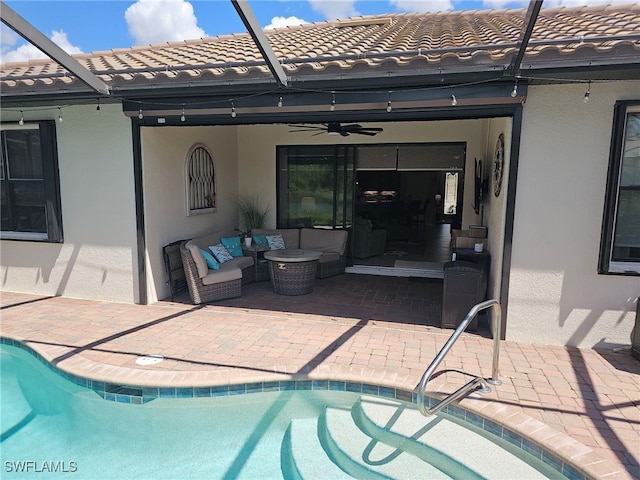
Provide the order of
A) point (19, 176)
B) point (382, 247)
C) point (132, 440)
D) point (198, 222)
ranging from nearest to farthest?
point (132, 440), point (19, 176), point (198, 222), point (382, 247)

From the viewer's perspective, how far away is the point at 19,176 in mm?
7281

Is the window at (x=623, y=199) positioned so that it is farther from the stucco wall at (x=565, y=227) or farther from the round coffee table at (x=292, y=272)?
the round coffee table at (x=292, y=272)

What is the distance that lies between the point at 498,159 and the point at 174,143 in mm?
5442

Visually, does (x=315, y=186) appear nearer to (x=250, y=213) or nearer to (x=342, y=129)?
(x=250, y=213)

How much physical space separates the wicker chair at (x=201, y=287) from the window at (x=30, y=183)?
2.29 m

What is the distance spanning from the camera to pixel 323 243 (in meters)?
9.20

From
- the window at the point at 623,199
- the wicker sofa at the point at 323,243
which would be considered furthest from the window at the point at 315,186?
the window at the point at 623,199

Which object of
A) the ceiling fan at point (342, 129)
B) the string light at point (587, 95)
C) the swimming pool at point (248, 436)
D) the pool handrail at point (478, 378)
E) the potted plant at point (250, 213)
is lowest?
the swimming pool at point (248, 436)

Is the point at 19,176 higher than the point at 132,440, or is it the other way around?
the point at 19,176

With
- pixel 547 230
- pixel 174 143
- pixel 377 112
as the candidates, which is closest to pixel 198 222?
pixel 174 143

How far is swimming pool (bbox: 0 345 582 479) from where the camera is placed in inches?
135

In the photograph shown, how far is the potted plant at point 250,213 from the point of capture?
9867 mm

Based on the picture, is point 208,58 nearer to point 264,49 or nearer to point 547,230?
point 264,49

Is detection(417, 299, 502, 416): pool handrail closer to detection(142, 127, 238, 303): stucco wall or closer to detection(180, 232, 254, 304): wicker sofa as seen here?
detection(180, 232, 254, 304): wicker sofa
